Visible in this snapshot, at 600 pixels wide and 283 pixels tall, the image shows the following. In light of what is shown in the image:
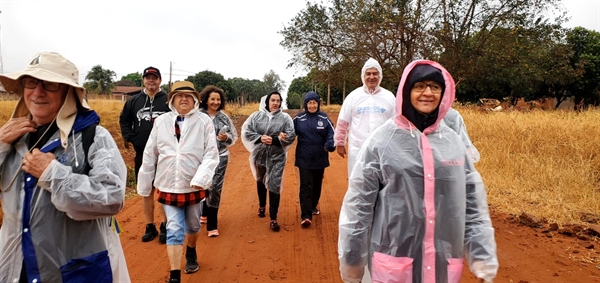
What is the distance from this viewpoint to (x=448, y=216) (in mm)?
2027

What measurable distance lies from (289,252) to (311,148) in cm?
154

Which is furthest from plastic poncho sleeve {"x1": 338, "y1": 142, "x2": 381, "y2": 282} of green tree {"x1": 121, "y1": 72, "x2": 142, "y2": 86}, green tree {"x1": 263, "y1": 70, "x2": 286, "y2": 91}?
green tree {"x1": 121, "y1": 72, "x2": 142, "y2": 86}

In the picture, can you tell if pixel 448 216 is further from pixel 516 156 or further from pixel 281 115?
pixel 516 156

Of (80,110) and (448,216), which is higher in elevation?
(80,110)

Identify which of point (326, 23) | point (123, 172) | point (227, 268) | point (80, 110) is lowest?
point (227, 268)

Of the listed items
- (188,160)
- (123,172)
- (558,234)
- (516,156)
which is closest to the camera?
(123,172)

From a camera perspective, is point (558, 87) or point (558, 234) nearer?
point (558, 234)

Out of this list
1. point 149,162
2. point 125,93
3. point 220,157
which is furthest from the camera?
point 125,93

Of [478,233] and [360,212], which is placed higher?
[360,212]

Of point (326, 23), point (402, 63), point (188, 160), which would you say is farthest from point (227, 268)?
point (326, 23)

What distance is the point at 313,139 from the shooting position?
556 centimetres

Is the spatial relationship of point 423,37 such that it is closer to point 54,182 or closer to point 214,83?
point 54,182

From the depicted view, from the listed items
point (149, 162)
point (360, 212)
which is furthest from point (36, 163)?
point (149, 162)

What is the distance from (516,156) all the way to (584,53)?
2616 cm
